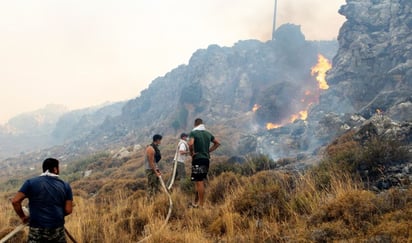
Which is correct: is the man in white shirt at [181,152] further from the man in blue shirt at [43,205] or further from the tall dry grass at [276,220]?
the man in blue shirt at [43,205]

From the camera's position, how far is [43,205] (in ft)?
14.6

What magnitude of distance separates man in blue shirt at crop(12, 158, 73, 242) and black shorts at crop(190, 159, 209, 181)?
150 inches

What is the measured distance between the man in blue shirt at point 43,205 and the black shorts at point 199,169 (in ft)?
12.5

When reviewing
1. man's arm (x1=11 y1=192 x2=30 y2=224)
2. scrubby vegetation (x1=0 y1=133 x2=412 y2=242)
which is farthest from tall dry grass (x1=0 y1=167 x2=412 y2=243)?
man's arm (x1=11 y1=192 x2=30 y2=224)

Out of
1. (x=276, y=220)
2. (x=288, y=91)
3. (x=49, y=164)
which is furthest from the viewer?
(x=288, y=91)

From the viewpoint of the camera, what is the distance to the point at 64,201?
4.70 m

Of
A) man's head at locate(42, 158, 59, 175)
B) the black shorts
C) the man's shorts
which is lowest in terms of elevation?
the man's shorts

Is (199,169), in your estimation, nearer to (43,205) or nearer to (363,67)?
(43,205)

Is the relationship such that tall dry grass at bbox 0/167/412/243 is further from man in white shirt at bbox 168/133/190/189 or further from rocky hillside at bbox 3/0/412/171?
rocky hillside at bbox 3/0/412/171

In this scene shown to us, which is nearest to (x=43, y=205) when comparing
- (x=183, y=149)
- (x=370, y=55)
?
(x=183, y=149)

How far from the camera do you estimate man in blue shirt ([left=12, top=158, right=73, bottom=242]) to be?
445 cm

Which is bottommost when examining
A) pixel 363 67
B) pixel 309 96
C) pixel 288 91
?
pixel 309 96

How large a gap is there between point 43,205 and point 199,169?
13.7ft

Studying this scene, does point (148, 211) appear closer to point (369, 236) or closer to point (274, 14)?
point (369, 236)
